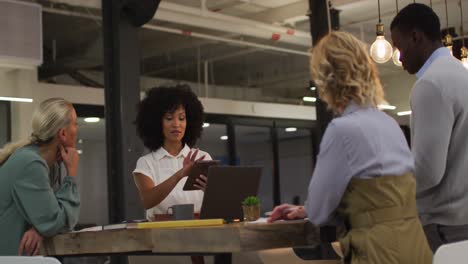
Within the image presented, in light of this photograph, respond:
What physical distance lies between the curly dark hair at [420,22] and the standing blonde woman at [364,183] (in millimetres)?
480

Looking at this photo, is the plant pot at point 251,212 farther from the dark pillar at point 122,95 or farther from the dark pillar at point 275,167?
the dark pillar at point 275,167

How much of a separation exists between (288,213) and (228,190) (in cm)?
57

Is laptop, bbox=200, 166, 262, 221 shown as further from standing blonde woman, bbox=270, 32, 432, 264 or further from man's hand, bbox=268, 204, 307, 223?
standing blonde woman, bbox=270, 32, 432, 264

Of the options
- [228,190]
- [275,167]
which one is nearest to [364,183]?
[228,190]

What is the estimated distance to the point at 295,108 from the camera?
14.0 metres

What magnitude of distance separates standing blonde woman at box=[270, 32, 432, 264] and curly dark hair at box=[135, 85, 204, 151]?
1.96 m

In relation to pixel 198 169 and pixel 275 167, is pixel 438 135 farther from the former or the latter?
pixel 275 167

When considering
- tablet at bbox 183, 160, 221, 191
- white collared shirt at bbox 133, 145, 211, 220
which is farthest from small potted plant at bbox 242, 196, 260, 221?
white collared shirt at bbox 133, 145, 211, 220

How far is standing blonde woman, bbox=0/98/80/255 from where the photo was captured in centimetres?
283

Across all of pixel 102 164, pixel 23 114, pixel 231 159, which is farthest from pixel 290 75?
pixel 23 114

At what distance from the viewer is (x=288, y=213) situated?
2633mm

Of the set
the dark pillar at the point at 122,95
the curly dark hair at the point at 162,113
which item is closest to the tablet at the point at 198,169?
the curly dark hair at the point at 162,113

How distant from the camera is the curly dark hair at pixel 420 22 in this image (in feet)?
9.11

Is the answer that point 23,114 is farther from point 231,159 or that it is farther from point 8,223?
point 8,223
